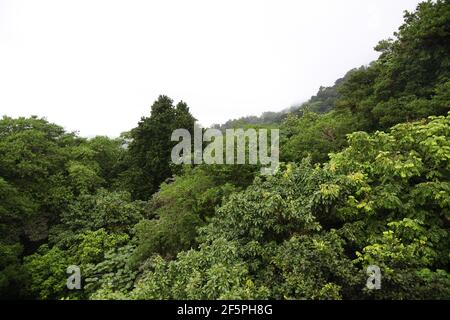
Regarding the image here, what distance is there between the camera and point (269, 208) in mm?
7344

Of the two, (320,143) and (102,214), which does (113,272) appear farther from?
(320,143)

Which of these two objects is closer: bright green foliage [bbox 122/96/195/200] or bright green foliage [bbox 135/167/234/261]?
bright green foliage [bbox 135/167/234/261]

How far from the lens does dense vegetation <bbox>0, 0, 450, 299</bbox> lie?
632 cm

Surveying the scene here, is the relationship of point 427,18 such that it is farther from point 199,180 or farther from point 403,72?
point 199,180

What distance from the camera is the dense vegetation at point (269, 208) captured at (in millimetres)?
6324

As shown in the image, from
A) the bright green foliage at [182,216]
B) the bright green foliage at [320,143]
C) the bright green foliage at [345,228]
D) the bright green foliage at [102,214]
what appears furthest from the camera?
the bright green foliage at [102,214]

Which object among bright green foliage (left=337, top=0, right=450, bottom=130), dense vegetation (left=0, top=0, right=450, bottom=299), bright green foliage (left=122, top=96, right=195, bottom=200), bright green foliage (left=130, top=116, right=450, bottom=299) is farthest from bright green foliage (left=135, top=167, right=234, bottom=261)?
Answer: bright green foliage (left=337, top=0, right=450, bottom=130)

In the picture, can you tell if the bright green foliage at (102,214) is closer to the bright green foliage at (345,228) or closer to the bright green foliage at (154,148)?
the bright green foliage at (154,148)

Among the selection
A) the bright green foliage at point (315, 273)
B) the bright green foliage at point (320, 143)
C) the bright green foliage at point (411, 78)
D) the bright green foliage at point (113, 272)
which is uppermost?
the bright green foliage at point (411, 78)

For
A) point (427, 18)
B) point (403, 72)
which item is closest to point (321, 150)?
point (403, 72)

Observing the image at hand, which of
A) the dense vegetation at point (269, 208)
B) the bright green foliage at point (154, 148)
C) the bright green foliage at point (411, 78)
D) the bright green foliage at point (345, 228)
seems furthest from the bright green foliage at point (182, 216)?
the bright green foliage at point (411, 78)

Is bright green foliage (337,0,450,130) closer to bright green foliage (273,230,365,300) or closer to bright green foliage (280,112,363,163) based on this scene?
bright green foliage (280,112,363,163)

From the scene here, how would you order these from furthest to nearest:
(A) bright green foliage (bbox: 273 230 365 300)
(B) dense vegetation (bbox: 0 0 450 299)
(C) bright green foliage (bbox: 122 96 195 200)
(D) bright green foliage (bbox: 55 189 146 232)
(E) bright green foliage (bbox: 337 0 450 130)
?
(C) bright green foliage (bbox: 122 96 195 200)
(D) bright green foliage (bbox: 55 189 146 232)
(E) bright green foliage (bbox: 337 0 450 130)
(B) dense vegetation (bbox: 0 0 450 299)
(A) bright green foliage (bbox: 273 230 365 300)

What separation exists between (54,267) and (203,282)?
780 centimetres
